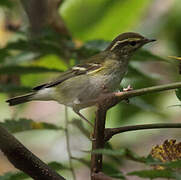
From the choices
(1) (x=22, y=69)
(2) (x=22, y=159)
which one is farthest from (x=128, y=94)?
(1) (x=22, y=69)

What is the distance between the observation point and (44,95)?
302 centimetres

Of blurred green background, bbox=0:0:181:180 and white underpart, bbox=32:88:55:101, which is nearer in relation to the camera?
blurred green background, bbox=0:0:181:180

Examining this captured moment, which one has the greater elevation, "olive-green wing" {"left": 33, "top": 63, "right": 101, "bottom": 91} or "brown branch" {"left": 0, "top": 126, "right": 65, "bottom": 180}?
"brown branch" {"left": 0, "top": 126, "right": 65, "bottom": 180}

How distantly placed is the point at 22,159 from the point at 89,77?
1713 mm

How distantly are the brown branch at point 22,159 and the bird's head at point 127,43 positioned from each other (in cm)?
170

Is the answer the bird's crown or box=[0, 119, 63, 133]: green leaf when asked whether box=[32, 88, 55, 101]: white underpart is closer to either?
the bird's crown

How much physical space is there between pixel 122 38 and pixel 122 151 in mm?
2027

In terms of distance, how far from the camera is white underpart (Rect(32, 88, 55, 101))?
2.99 m

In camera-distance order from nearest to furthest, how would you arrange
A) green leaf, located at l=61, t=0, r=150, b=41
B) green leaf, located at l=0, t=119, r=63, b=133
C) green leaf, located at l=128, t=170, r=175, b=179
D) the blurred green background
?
1. green leaf, located at l=128, t=170, r=175, b=179
2. green leaf, located at l=0, t=119, r=63, b=133
3. the blurred green background
4. green leaf, located at l=61, t=0, r=150, b=41

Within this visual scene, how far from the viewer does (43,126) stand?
2.30m

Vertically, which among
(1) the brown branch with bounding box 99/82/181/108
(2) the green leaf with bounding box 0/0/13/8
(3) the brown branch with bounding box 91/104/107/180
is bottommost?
(3) the brown branch with bounding box 91/104/107/180

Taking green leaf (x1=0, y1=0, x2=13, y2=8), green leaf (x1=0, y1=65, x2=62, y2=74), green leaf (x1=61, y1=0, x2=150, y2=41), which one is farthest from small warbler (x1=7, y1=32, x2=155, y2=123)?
green leaf (x1=61, y1=0, x2=150, y2=41)

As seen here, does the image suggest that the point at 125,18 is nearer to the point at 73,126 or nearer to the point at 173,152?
the point at 73,126

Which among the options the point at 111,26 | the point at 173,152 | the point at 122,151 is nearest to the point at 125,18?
the point at 111,26
